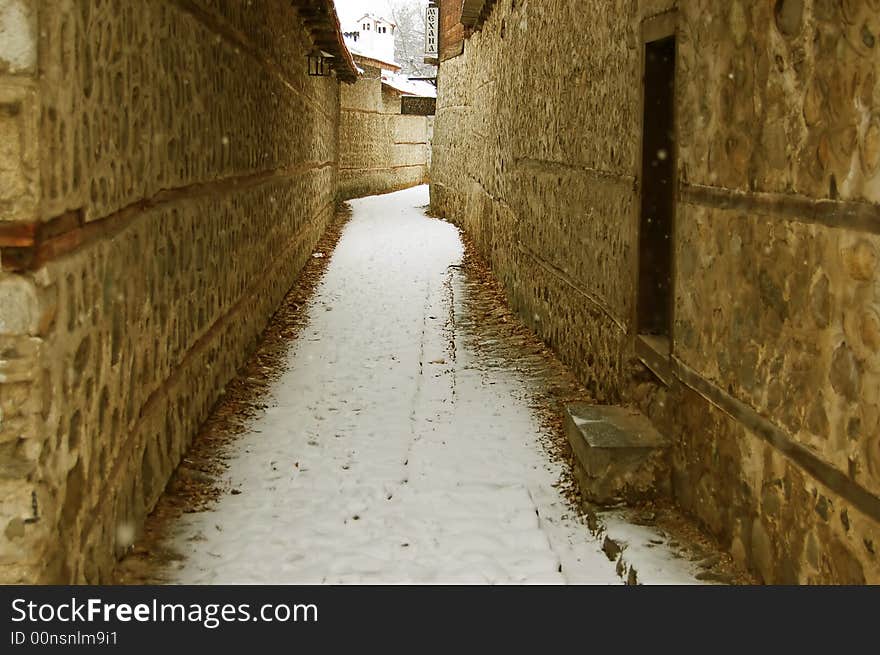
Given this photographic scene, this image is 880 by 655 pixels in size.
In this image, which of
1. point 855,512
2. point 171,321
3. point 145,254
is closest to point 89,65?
point 145,254

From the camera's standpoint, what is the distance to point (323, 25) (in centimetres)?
1288

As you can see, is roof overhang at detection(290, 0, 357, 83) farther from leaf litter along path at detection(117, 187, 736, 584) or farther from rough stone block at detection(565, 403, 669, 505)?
rough stone block at detection(565, 403, 669, 505)

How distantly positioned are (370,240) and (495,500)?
11.8m

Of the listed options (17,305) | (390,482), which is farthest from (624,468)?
(17,305)

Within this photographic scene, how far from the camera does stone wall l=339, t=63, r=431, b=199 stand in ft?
79.2

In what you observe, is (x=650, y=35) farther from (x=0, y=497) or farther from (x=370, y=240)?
(x=370, y=240)

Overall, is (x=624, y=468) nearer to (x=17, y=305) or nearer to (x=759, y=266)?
(x=759, y=266)

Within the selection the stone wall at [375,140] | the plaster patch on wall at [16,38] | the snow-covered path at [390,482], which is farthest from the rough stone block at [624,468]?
the stone wall at [375,140]

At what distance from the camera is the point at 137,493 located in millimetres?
4270

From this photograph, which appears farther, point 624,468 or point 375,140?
point 375,140

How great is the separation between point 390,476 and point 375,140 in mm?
23477

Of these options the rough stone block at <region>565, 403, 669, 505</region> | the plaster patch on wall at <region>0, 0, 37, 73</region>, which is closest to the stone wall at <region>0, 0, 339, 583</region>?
the plaster patch on wall at <region>0, 0, 37, 73</region>

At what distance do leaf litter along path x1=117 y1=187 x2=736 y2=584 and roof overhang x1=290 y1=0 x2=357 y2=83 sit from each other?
440cm

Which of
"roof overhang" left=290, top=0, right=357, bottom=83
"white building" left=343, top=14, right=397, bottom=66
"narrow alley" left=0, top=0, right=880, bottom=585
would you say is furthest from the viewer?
"white building" left=343, top=14, right=397, bottom=66
